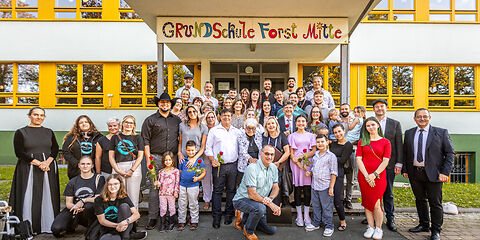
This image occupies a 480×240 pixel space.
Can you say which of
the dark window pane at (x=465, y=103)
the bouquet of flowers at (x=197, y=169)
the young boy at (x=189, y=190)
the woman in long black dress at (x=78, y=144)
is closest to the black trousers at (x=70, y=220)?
the woman in long black dress at (x=78, y=144)

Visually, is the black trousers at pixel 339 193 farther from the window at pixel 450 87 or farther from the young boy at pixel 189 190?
the window at pixel 450 87

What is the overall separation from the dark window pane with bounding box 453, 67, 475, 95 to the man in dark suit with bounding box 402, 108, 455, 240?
837 centimetres

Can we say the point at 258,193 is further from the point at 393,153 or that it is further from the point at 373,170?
the point at 393,153

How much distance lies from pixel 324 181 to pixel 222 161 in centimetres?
170

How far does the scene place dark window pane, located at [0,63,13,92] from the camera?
11.0 meters

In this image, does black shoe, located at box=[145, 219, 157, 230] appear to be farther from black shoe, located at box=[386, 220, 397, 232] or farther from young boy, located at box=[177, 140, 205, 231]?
black shoe, located at box=[386, 220, 397, 232]

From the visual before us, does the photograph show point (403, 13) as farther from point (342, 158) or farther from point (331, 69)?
point (342, 158)

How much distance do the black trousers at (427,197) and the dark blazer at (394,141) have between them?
0.32 m

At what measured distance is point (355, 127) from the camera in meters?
5.38

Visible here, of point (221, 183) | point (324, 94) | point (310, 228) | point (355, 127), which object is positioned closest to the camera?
point (310, 228)

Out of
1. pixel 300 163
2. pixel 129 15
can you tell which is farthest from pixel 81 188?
pixel 129 15

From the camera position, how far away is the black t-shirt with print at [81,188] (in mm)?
4395

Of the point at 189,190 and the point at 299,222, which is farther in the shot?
the point at 299,222

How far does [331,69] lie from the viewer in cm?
1112
